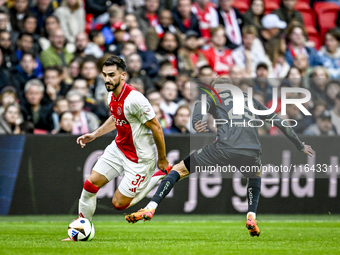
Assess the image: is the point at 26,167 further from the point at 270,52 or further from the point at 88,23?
the point at 270,52

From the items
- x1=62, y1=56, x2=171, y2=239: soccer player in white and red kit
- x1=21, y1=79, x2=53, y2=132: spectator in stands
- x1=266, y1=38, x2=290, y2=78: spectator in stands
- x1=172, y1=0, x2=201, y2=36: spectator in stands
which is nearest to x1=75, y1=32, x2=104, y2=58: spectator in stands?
x1=21, y1=79, x2=53, y2=132: spectator in stands

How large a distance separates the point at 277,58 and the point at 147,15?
127 inches

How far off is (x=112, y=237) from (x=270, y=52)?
779 centimetres

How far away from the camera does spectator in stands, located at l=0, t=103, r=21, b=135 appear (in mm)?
10102

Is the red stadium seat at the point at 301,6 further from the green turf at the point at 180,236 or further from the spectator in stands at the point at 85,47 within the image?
the green turf at the point at 180,236

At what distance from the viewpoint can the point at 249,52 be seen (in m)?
13.3

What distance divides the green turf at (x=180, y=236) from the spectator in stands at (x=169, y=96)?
88.2 inches

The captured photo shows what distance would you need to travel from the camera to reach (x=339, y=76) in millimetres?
13438

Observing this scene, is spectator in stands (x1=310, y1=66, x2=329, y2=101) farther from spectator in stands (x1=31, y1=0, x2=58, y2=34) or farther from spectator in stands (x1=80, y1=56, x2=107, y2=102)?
spectator in stands (x1=31, y1=0, x2=58, y2=34)

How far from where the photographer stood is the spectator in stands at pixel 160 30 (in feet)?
41.4

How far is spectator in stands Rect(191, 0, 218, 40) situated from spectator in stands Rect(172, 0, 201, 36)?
0.54 feet

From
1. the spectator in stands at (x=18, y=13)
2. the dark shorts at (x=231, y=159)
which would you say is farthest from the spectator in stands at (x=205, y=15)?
the dark shorts at (x=231, y=159)

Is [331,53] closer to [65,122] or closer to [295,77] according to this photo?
[295,77]

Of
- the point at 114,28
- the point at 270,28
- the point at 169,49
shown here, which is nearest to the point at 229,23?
the point at 270,28
